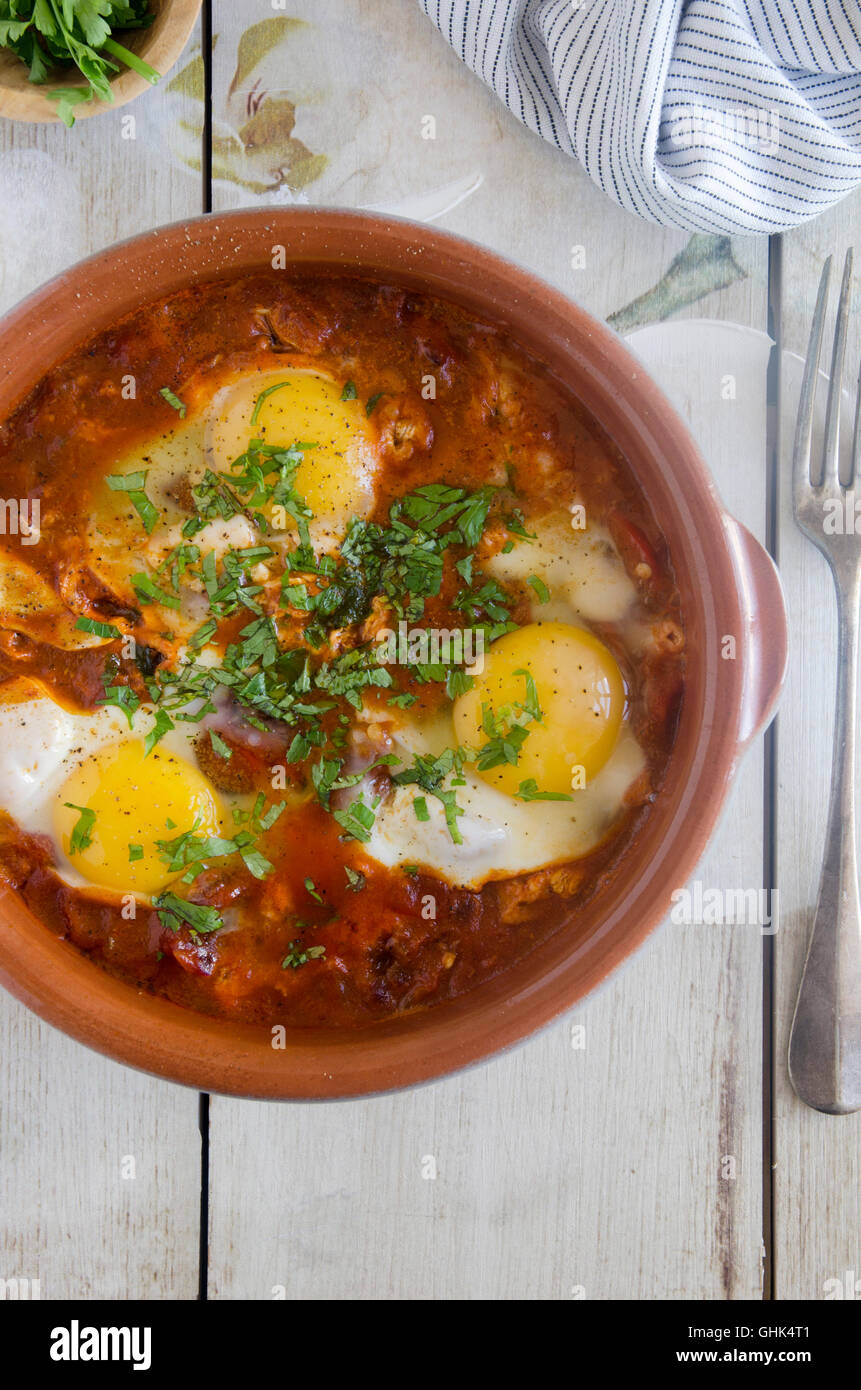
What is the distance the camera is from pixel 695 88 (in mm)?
1931

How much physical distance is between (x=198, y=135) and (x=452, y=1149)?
6.69 ft

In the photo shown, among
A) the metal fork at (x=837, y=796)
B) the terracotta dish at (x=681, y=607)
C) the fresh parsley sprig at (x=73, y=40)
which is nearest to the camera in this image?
the terracotta dish at (x=681, y=607)

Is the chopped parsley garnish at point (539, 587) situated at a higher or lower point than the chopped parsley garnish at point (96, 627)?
higher

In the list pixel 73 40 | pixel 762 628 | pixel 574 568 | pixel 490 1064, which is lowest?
pixel 490 1064

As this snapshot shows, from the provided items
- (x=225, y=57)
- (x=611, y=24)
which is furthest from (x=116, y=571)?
(x=611, y=24)

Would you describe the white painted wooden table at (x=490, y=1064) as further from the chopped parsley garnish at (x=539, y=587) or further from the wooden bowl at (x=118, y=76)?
the chopped parsley garnish at (x=539, y=587)

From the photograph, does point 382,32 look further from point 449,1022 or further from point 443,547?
point 449,1022

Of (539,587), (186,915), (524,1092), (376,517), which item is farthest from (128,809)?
(524,1092)

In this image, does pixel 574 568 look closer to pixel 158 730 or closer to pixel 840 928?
pixel 158 730

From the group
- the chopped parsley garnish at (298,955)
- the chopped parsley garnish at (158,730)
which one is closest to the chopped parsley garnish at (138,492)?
the chopped parsley garnish at (158,730)

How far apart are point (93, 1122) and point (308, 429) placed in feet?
4.60

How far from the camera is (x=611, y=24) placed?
74.5 inches

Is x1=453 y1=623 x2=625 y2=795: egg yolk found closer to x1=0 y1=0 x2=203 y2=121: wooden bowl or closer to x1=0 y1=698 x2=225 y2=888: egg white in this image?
x1=0 y1=698 x2=225 y2=888: egg white

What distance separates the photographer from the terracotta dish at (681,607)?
5.52ft
